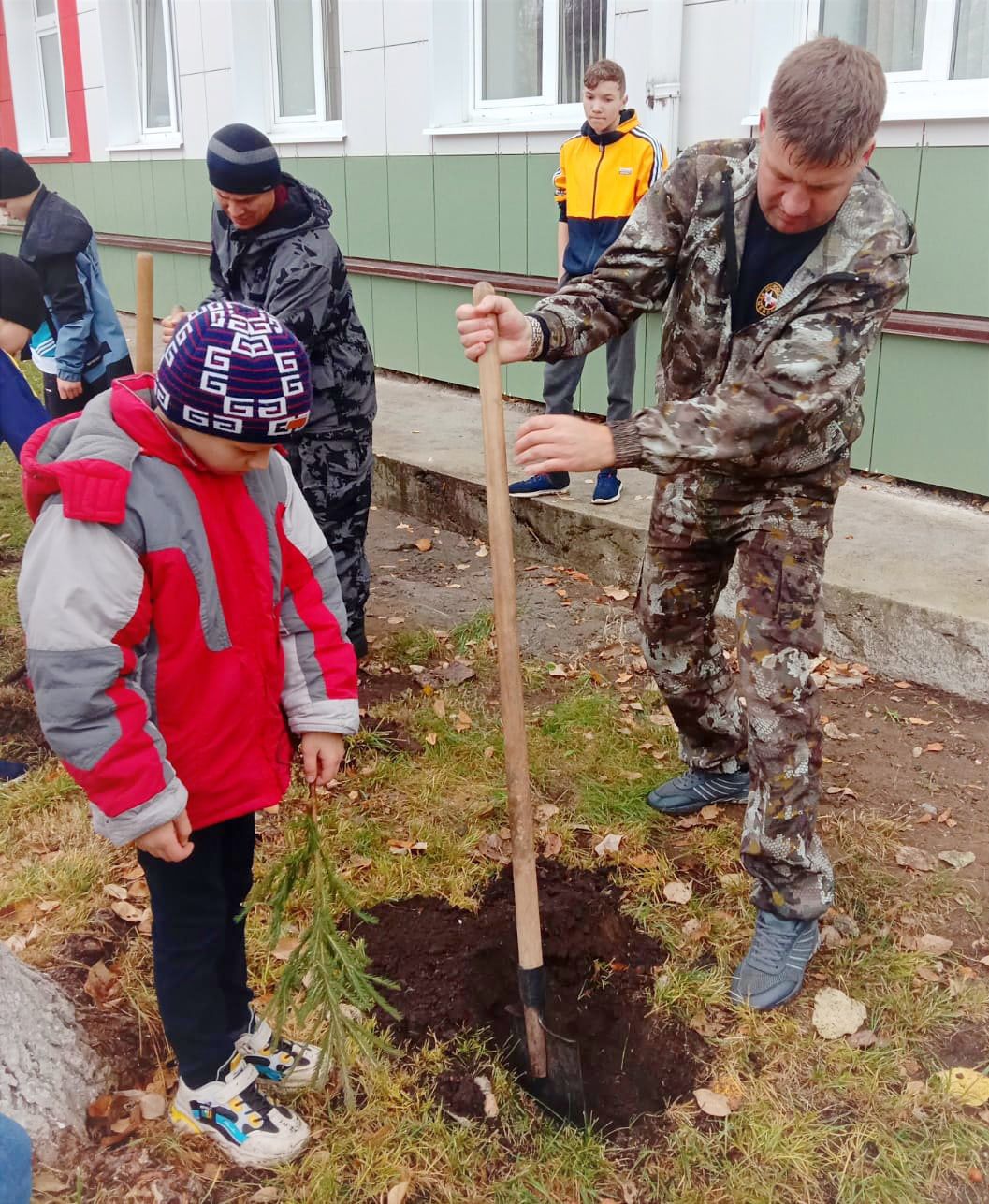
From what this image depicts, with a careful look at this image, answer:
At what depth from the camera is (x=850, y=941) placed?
10.1ft

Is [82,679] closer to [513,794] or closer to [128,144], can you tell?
[513,794]

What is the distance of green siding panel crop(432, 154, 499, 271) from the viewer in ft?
24.4

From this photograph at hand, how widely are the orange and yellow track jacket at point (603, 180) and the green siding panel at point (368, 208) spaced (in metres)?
2.86

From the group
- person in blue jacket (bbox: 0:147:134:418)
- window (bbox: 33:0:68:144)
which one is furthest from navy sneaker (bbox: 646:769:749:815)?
window (bbox: 33:0:68:144)

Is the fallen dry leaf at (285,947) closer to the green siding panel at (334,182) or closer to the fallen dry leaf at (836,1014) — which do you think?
the fallen dry leaf at (836,1014)

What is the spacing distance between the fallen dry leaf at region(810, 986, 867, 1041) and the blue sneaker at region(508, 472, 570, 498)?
337 cm

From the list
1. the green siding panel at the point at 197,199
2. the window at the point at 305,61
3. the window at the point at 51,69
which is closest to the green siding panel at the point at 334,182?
the window at the point at 305,61

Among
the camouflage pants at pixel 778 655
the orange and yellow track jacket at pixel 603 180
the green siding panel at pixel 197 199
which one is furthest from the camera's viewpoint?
the green siding panel at pixel 197 199

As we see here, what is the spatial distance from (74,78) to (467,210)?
6.86 metres

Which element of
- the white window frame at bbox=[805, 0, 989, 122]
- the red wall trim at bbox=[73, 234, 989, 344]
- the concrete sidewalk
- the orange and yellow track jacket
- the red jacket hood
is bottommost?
the concrete sidewalk

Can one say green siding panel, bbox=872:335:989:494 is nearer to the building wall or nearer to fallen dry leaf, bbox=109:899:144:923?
the building wall

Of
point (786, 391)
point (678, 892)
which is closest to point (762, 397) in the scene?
point (786, 391)

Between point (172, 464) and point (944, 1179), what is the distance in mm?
2132

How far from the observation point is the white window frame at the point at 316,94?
876 centimetres
